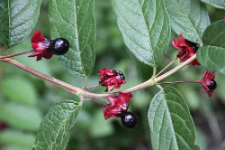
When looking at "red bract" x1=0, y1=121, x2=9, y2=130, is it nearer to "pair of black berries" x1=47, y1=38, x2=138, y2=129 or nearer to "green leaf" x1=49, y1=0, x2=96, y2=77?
"green leaf" x1=49, y1=0, x2=96, y2=77

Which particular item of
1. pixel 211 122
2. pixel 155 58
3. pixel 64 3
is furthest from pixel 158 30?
pixel 211 122

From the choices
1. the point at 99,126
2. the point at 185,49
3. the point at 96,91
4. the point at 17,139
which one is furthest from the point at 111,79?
the point at 99,126

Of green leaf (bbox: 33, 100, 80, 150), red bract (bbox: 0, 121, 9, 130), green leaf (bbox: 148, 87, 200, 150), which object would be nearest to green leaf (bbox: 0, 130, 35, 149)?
red bract (bbox: 0, 121, 9, 130)

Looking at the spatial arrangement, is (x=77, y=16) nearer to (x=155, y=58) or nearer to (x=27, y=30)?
(x=27, y=30)

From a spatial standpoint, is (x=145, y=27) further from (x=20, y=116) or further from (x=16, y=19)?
(x=20, y=116)

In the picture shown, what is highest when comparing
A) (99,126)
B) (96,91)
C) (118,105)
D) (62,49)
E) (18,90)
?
(62,49)

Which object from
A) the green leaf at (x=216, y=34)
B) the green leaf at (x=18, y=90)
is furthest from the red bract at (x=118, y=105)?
the green leaf at (x=18, y=90)
